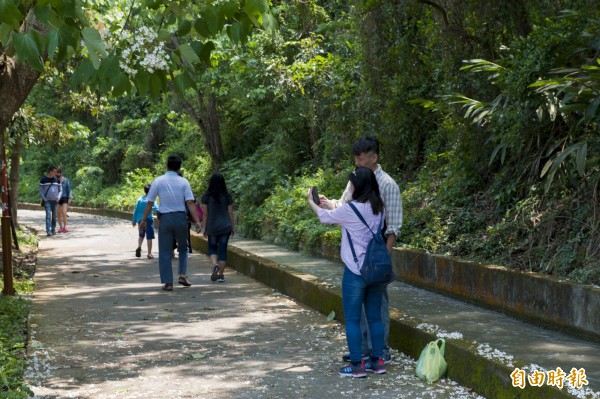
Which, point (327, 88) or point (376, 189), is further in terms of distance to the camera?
point (327, 88)

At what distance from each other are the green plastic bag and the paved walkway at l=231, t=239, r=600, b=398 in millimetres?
350

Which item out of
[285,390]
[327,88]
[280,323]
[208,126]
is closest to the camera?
[285,390]

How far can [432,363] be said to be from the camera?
278 inches

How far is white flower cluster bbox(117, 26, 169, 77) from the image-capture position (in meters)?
6.55

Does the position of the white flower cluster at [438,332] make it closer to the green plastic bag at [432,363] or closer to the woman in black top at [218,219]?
the green plastic bag at [432,363]

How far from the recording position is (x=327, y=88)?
20.9 metres

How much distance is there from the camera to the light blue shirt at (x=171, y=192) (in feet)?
41.6

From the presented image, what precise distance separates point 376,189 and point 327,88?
13835mm

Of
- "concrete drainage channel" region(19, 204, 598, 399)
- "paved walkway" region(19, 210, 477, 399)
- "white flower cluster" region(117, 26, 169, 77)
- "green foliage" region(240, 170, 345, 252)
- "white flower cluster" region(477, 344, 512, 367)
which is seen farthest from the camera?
"green foliage" region(240, 170, 345, 252)

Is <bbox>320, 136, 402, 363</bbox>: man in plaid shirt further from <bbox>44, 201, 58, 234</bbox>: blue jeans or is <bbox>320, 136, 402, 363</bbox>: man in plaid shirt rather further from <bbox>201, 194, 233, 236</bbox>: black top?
<bbox>44, 201, 58, 234</bbox>: blue jeans

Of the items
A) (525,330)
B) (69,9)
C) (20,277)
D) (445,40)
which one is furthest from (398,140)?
(69,9)

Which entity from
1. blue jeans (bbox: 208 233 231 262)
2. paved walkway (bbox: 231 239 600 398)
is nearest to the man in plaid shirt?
paved walkway (bbox: 231 239 600 398)

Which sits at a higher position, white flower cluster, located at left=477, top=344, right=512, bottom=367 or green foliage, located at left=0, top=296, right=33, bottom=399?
white flower cluster, located at left=477, top=344, right=512, bottom=367

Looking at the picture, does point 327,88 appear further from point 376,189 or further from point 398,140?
point 376,189
